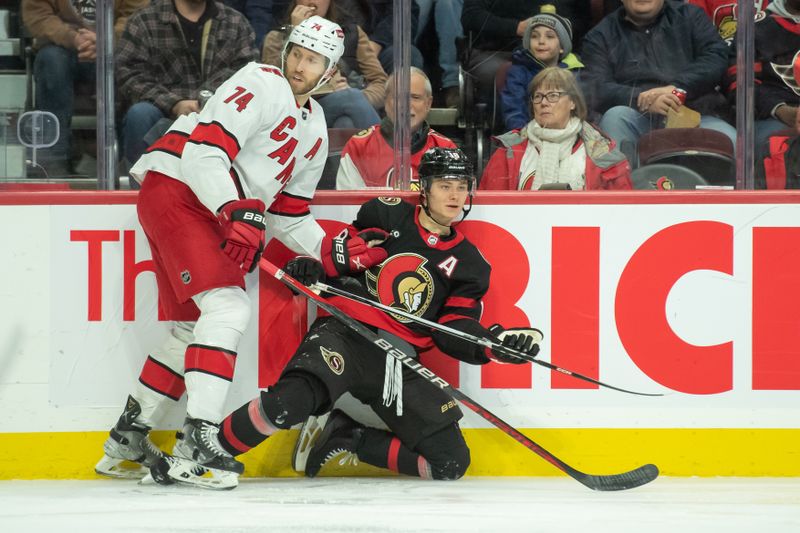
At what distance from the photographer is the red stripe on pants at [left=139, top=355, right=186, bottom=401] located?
3006 mm

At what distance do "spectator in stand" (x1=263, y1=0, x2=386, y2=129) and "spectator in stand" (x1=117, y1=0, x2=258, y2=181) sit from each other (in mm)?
123

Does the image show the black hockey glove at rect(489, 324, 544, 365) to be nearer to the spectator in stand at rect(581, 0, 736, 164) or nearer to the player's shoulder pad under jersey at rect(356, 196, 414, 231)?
the player's shoulder pad under jersey at rect(356, 196, 414, 231)

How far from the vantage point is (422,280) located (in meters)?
3.05

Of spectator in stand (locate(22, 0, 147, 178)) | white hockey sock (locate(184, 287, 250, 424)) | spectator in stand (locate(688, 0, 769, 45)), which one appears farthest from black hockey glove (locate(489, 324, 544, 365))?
spectator in stand (locate(22, 0, 147, 178))

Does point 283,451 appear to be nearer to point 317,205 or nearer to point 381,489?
point 381,489

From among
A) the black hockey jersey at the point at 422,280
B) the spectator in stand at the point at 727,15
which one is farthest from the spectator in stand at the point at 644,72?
the black hockey jersey at the point at 422,280

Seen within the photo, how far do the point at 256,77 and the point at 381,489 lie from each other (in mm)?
1133

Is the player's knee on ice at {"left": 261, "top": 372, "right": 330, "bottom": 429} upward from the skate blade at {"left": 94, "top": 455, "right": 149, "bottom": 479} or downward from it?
upward

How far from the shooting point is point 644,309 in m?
3.15

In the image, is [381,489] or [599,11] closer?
[381,489]

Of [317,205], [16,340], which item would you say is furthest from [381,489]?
[16,340]

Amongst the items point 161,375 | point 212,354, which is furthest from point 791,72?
point 161,375

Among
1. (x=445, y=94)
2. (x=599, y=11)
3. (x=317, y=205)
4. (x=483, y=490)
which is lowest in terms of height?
(x=483, y=490)

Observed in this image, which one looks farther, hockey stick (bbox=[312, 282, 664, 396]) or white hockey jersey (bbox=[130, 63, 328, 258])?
hockey stick (bbox=[312, 282, 664, 396])
